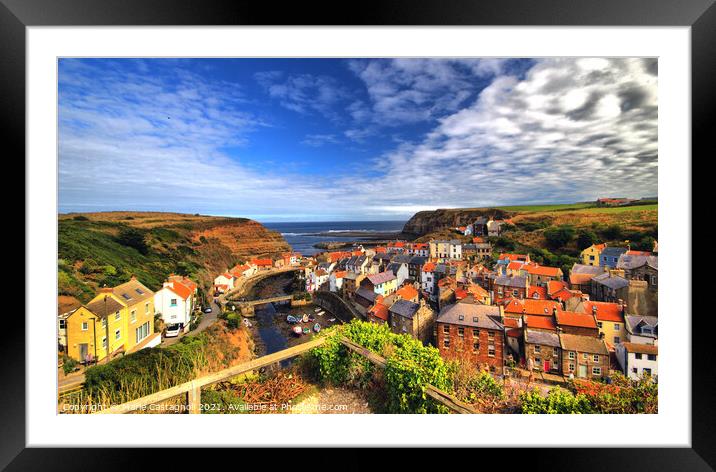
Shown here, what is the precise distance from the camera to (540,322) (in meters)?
2.22

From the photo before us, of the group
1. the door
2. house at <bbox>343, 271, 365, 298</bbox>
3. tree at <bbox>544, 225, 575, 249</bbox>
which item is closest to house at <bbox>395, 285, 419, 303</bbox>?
house at <bbox>343, 271, 365, 298</bbox>

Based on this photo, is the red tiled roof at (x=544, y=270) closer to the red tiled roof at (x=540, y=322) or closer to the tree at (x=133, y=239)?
the red tiled roof at (x=540, y=322)

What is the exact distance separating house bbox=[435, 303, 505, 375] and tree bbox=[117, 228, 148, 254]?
9.41 feet

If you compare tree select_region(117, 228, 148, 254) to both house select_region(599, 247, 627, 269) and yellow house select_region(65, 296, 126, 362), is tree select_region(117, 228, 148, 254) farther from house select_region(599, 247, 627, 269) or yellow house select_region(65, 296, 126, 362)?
house select_region(599, 247, 627, 269)

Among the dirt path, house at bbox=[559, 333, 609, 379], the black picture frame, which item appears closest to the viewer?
the black picture frame

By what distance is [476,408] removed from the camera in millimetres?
2014

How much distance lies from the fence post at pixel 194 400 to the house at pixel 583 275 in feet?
11.1

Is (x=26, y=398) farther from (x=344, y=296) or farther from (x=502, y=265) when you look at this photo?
(x=502, y=265)

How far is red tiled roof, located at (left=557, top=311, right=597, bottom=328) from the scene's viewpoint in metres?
2.13

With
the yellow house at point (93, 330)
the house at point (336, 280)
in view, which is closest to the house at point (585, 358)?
the house at point (336, 280)

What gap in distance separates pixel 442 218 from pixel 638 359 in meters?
1.90

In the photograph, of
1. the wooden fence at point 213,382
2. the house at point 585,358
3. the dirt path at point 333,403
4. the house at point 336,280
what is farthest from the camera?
the house at point 336,280

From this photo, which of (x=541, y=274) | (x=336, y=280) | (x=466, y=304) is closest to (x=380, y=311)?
(x=336, y=280)

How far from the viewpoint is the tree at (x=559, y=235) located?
2244 mm
